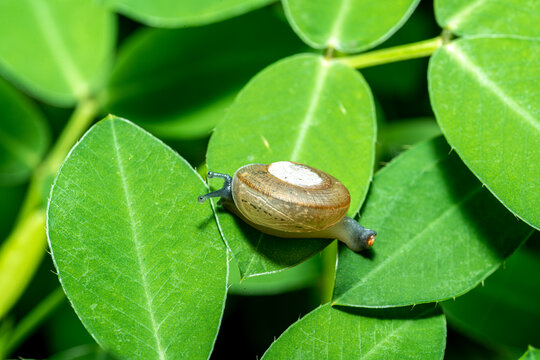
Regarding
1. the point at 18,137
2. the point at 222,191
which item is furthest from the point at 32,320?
the point at 222,191

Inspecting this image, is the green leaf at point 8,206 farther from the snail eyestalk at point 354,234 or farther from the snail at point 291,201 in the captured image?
the snail eyestalk at point 354,234

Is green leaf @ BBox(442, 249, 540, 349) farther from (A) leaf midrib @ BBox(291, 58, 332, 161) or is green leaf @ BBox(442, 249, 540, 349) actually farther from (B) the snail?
(A) leaf midrib @ BBox(291, 58, 332, 161)

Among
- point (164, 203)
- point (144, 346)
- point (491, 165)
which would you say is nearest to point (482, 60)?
point (491, 165)

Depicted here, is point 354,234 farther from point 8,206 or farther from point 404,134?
point 8,206

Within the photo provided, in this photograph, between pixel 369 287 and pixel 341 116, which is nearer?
pixel 369 287

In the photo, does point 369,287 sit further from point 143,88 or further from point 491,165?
point 143,88

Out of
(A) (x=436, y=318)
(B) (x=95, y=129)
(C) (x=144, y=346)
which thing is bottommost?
(A) (x=436, y=318)
